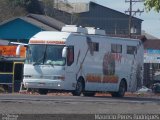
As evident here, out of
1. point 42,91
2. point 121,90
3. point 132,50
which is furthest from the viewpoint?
point 132,50

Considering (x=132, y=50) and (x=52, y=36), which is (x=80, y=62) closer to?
(x=52, y=36)

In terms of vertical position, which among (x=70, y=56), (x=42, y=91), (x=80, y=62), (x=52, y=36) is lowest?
(x=42, y=91)

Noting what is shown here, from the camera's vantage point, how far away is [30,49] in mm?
38344

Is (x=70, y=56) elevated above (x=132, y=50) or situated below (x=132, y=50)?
below

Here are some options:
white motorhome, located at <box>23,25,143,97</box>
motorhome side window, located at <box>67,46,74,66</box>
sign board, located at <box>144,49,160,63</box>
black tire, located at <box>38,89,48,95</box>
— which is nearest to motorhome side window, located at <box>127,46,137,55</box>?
white motorhome, located at <box>23,25,143,97</box>

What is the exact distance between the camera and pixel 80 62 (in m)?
→ 38.9

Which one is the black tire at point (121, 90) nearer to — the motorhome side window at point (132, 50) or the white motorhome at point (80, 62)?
the white motorhome at point (80, 62)

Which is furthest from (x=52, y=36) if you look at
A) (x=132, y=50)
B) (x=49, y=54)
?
(x=132, y=50)

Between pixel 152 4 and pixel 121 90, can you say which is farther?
pixel 121 90

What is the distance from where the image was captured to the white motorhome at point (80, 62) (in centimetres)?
3778

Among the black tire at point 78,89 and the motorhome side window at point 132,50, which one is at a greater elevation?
the motorhome side window at point 132,50

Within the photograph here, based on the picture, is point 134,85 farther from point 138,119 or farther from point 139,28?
point 139,28

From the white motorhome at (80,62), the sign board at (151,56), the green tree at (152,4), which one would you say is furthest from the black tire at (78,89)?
the sign board at (151,56)

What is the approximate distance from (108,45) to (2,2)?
195ft
